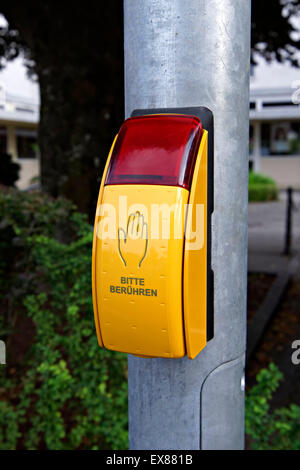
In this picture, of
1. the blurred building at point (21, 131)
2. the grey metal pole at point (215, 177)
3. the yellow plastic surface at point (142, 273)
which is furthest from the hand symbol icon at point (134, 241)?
the blurred building at point (21, 131)

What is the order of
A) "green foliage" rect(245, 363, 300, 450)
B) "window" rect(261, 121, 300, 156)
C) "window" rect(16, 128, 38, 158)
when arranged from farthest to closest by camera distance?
1. "window" rect(261, 121, 300, 156)
2. "window" rect(16, 128, 38, 158)
3. "green foliage" rect(245, 363, 300, 450)

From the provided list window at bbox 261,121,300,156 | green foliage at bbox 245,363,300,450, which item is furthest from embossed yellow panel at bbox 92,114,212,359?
window at bbox 261,121,300,156

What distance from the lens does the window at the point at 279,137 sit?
31734mm

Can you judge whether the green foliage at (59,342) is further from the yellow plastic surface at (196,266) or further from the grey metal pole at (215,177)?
the yellow plastic surface at (196,266)

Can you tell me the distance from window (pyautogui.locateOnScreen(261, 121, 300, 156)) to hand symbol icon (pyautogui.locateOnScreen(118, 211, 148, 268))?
32.3 m

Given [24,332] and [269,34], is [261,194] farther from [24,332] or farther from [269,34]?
[24,332]

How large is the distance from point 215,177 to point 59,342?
2.16 m

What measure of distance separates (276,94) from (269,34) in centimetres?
2425

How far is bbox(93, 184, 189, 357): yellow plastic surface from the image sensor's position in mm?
1046

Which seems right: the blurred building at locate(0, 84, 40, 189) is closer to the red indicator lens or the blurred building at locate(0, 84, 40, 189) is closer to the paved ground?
the paved ground

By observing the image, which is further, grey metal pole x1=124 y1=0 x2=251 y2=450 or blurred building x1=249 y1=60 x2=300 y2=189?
blurred building x1=249 y1=60 x2=300 y2=189

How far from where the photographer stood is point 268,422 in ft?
8.36

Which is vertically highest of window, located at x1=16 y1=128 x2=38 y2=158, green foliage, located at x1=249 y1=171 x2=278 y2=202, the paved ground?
window, located at x1=16 y1=128 x2=38 y2=158

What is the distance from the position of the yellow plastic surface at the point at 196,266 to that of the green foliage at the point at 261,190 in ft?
70.9
